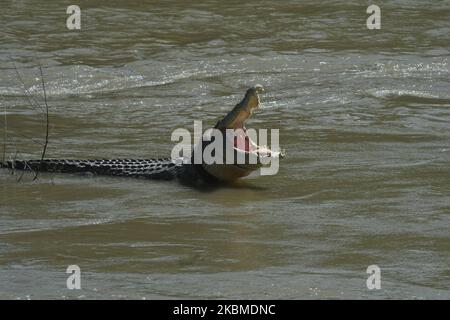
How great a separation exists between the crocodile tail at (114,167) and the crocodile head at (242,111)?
49cm

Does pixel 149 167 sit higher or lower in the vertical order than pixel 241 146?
lower

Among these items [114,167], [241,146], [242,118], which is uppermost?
[242,118]

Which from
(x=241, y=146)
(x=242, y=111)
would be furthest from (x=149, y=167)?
(x=242, y=111)

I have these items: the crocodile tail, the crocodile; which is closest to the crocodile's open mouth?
the crocodile

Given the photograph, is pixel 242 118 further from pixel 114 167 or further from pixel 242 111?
pixel 114 167

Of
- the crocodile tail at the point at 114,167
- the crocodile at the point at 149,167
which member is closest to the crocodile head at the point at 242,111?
the crocodile at the point at 149,167

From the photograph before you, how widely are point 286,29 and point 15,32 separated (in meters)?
2.91

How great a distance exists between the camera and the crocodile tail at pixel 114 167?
24.2 ft

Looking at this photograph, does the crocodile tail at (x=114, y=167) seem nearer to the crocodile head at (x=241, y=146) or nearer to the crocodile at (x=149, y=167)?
the crocodile at (x=149, y=167)

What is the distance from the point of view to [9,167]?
7703 mm

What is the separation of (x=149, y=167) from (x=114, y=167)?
213mm

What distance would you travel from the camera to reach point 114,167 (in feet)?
24.3
